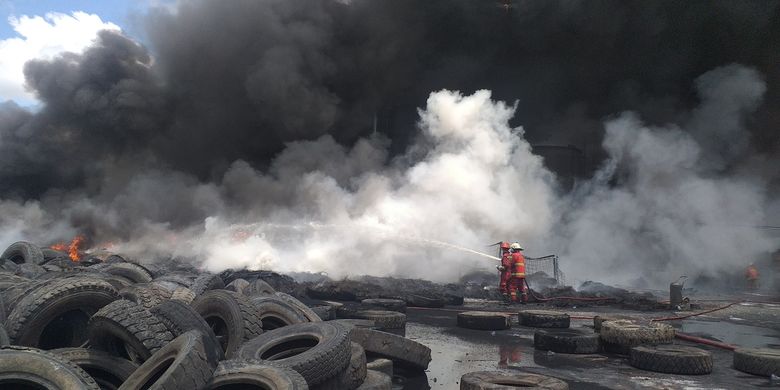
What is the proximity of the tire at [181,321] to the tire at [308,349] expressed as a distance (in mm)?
358

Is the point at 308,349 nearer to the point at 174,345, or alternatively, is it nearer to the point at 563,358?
the point at 174,345

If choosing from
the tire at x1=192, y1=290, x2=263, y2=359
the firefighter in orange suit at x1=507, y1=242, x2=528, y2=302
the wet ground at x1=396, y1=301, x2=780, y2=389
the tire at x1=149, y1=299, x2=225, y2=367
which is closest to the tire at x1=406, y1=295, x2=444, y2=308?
the wet ground at x1=396, y1=301, x2=780, y2=389

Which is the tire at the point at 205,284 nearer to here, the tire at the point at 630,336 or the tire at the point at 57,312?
the tire at the point at 57,312

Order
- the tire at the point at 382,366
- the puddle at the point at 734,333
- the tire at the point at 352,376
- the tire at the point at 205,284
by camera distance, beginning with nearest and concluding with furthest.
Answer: the tire at the point at 352,376 < the tire at the point at 382,366 < the puddle at the point at 734,333 < the tire at the point at 205,284

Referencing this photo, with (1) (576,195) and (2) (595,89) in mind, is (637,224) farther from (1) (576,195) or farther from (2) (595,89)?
(2) (595,89)

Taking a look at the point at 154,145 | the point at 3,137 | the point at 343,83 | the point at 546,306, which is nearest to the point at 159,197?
the point at 154,145

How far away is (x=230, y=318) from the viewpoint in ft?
18.7

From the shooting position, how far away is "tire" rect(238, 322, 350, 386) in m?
4.51

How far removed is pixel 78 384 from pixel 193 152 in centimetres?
2548

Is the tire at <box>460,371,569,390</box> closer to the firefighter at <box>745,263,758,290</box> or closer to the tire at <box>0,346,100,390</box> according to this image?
the tire at <box>0,346,100,390</box>

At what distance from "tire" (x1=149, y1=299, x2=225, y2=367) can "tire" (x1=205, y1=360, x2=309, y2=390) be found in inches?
16.3

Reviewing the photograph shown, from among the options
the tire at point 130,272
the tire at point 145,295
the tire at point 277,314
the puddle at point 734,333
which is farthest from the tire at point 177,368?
the puddle at point 734,333

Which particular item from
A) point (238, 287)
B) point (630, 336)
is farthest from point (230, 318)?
point (630, 336)

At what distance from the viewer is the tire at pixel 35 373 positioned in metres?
3.38
